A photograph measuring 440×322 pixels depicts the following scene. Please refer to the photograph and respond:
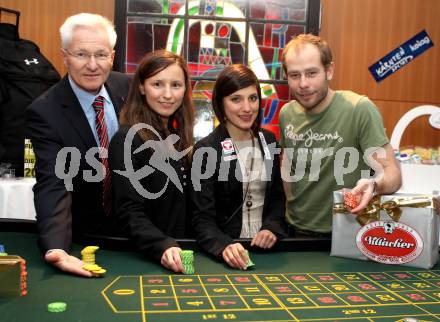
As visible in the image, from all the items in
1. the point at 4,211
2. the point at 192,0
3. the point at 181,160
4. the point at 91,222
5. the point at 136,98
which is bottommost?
the point at 4,211

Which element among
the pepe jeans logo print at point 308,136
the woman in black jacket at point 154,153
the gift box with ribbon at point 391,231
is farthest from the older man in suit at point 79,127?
the gift box with ribbon at point 391,231

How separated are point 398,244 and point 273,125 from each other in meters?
3.51

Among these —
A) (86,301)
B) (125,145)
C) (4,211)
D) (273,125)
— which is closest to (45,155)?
(125,145)

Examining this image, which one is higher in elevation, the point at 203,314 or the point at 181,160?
the point at 181,160

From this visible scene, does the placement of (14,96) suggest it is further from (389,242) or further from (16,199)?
(389,242)

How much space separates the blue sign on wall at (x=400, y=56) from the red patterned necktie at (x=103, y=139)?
12.9 ft

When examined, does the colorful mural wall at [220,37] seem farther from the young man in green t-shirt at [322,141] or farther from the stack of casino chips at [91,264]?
the stack of casino chips at [91,264]

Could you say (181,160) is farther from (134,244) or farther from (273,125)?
(273,125)

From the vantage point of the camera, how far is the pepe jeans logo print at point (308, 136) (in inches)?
91.4

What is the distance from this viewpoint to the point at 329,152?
7.61ft

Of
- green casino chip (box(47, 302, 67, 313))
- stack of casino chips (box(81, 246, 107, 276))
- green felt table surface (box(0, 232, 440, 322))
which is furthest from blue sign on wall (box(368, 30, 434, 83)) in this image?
green casino chip (box(47, 302, 67, 313))

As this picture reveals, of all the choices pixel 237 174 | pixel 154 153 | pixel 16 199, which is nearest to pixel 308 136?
pixel 237 174

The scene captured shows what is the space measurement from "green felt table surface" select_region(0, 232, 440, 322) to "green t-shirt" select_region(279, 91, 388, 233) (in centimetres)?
43

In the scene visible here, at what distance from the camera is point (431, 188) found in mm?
3994
